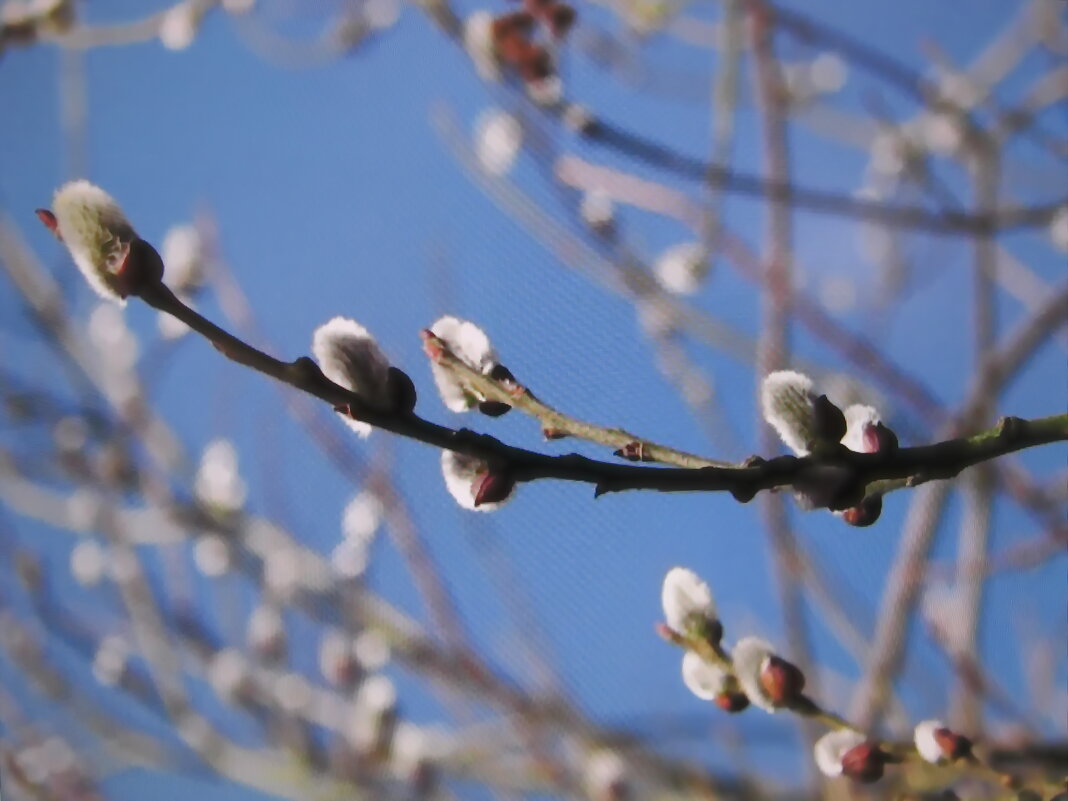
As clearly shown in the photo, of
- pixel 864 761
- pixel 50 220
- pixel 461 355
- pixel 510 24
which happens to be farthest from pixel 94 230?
pixel 510 24

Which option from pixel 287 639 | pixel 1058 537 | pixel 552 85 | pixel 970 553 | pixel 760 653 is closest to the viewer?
pixel 760 653

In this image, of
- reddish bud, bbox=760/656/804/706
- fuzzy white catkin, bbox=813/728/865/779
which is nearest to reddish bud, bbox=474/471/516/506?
reddish bud, bbox=760/656/804/706

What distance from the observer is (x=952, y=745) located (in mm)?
634

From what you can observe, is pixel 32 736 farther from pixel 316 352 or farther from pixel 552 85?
pixel 316 352

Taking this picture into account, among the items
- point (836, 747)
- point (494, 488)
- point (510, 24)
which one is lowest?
point (494, 488)

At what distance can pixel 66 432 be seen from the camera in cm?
206

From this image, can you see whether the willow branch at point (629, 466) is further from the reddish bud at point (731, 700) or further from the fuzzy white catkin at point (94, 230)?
the reddish bud at point (731, 700)

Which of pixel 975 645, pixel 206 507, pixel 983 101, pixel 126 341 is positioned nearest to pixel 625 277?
pixel 983 101

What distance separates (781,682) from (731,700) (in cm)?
6

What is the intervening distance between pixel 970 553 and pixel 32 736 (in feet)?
7.02

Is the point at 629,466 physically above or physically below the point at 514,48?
below

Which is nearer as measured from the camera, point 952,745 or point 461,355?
point 461,355

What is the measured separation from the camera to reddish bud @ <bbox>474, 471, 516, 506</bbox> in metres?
0.45

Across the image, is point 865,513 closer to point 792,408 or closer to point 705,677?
point 792,408
